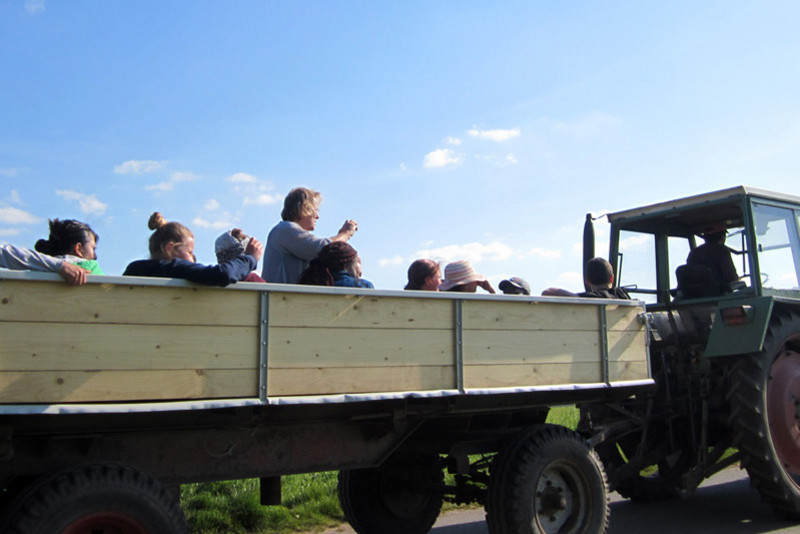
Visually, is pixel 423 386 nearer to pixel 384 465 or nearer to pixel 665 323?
pixel 384 465

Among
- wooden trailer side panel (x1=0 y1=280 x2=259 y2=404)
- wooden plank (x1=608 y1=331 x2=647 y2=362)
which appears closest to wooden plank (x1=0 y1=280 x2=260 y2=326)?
wooden trailer side panel (x1=0 y1=280 x2=259 y2=404)

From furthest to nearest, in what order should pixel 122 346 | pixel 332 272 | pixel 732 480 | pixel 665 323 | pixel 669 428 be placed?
1. pixel 732 480
2. pixel 665 323
3. pixel 669 428
4. pixel 332 272
5. pixel 122 346

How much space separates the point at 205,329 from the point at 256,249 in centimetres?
78

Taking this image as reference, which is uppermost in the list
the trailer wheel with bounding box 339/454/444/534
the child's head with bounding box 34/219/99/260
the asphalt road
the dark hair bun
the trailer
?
the dark hair bun

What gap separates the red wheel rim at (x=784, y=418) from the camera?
587 centimetres

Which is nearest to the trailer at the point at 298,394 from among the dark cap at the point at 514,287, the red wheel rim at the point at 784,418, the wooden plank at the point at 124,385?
the wooden plank at the point at 124,385

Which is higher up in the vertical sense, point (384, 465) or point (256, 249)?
point (256, 249)

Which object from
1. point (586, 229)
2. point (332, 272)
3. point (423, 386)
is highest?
point (586, 229)

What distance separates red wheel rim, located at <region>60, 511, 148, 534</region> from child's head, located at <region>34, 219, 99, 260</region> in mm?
1446

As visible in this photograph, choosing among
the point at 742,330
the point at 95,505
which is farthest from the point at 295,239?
the point at 742,330

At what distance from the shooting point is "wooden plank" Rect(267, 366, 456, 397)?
3.58m

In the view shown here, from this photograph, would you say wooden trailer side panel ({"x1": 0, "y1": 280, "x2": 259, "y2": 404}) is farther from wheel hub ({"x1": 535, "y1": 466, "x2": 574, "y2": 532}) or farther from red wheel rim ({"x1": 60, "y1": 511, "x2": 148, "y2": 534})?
wheel hub ({"x1": 535, "y1": 466, "x2": 574, "y2": 532})

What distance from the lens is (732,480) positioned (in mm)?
7766

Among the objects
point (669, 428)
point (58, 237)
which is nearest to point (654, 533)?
point (669, 428)
